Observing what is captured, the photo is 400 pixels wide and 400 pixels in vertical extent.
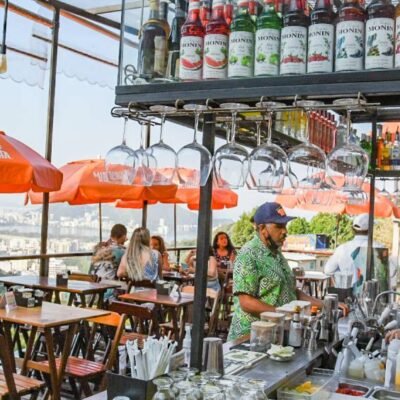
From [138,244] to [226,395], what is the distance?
5098 millimetres

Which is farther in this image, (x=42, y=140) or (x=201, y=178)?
(x=42, y=140)

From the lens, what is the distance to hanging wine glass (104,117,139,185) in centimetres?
198

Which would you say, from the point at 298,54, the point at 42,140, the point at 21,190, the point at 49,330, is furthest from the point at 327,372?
the point at 42,140

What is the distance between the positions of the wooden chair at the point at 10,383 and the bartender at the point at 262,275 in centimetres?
127

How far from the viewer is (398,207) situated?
10328mm

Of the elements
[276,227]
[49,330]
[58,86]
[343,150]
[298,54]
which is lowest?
[49,330]

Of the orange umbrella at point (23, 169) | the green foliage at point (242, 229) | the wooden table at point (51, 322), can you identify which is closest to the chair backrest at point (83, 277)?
the orange umbrella at point (23, 169)

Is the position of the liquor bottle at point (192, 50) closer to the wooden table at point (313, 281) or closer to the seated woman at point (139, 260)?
A: the seated woman at point (139, 260)

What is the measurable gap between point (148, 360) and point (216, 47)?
38.4 inches

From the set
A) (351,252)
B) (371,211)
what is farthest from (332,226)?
(371,211)

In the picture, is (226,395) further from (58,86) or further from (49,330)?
(58,86)

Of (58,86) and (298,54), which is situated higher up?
(58,86)

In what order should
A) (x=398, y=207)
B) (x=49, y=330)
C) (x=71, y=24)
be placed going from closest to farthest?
(x=49, y=330) → (x=71, y=24) → (x=398, y=207)

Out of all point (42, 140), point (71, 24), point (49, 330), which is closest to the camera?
point (49, 330)
